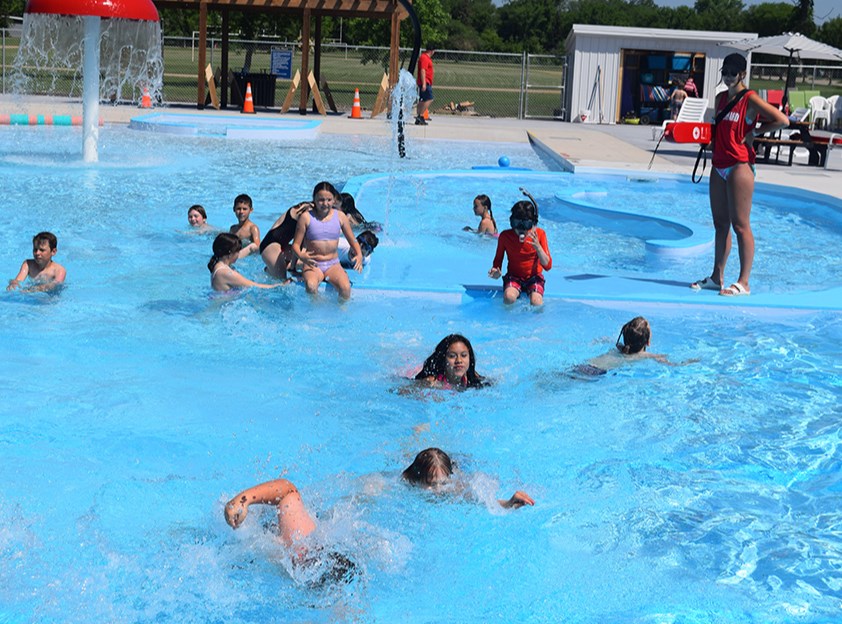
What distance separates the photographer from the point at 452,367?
6238mm

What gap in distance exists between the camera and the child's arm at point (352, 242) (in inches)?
347

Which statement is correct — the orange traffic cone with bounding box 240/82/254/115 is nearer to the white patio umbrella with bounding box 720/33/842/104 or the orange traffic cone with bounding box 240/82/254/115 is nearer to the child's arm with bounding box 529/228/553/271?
the white patio umbrella with bounding box 720/33/842/104

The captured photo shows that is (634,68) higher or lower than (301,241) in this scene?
higher

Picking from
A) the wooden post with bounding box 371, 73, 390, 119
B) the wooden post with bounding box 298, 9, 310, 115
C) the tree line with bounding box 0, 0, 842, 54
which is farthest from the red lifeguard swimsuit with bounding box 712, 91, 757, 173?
the tree line with bounding box 0, 0, 842, 54

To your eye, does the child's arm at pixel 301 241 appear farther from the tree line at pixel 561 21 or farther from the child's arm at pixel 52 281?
the tree line at pixel 561 21

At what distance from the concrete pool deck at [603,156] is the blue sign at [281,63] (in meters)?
Result: 3.69

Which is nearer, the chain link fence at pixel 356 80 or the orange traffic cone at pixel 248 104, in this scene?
the orange traffic cone at pixel 248 104

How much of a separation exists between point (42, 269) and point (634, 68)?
77.2 feet

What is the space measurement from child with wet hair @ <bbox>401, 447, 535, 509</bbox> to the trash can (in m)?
24.2

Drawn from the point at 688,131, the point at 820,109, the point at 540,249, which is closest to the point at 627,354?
the point at 540,249

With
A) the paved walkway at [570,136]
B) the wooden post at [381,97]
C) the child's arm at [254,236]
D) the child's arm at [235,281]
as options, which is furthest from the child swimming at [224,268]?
the wooden post at [381,97]

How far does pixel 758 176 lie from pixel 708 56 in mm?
13476

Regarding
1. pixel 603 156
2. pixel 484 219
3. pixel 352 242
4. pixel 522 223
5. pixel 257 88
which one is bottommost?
pixel 352 242

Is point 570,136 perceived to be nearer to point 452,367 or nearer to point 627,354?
point 627,354
